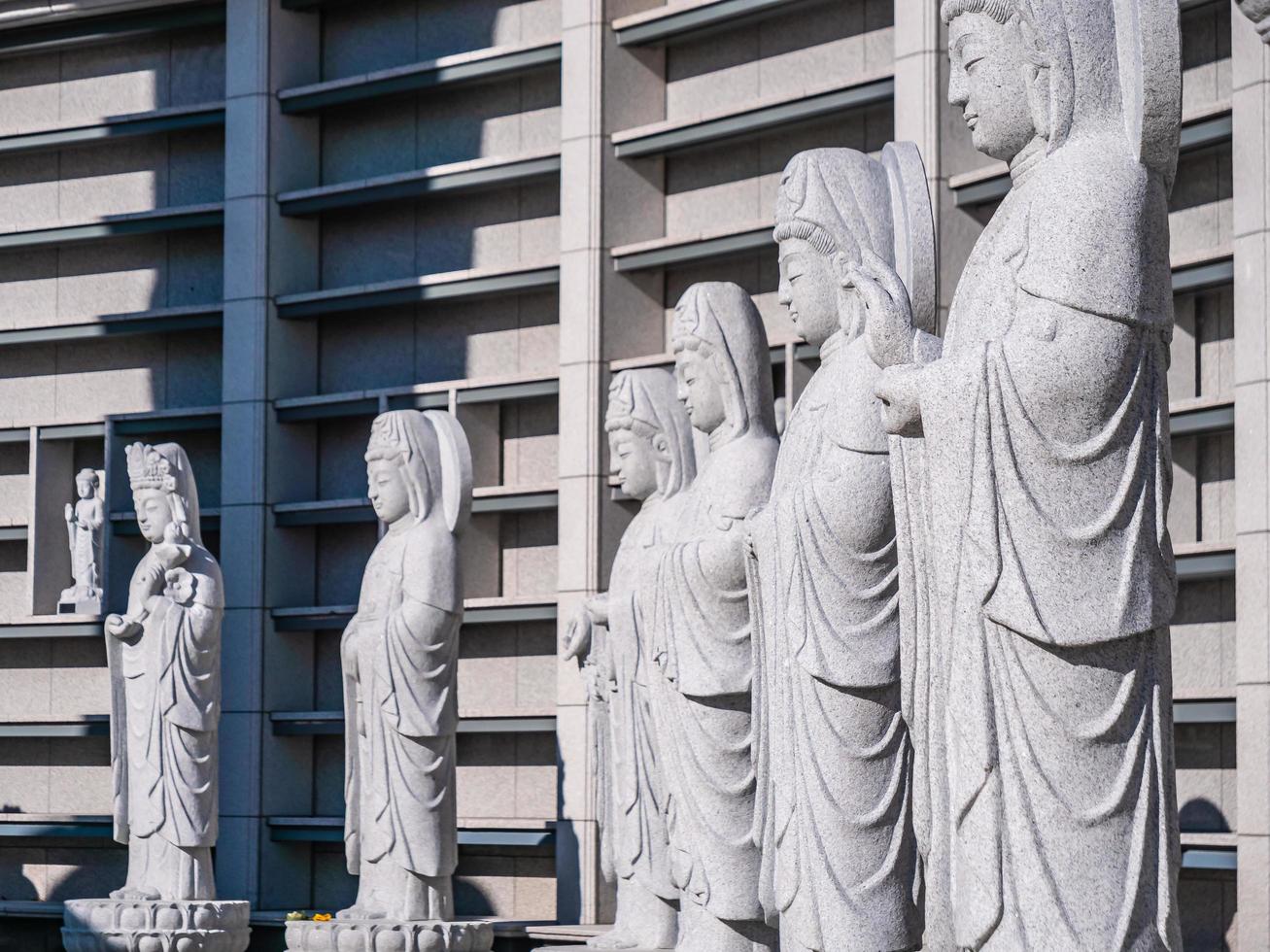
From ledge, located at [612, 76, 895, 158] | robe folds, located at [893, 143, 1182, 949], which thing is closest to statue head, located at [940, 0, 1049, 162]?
robe folds, located at [893, 143, 1182, 949]

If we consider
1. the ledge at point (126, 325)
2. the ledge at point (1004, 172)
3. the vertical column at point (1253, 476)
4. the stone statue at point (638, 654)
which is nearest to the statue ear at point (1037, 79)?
the stone statue at point (638, 654)

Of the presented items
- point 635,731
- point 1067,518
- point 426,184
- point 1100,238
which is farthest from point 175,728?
point 1100,238

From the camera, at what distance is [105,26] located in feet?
49.2

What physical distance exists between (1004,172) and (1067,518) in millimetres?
6111

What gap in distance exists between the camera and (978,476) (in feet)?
14.1

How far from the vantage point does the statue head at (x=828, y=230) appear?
582 cm

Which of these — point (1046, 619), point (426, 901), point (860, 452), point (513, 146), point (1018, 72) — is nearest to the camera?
point (1046, 619)

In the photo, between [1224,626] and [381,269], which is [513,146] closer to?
[381,269]

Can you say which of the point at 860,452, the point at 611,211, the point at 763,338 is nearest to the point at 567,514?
the point at 611,211

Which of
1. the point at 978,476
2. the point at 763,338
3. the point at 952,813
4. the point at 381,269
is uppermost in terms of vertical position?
the point at 381,269

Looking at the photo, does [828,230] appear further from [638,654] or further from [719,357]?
[638,654]

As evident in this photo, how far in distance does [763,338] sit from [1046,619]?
10.5 feet

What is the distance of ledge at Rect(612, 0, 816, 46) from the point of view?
12227mm

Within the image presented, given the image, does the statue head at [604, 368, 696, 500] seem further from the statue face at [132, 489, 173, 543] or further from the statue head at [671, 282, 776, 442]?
the statue face at [132, 489, 173, 543]
